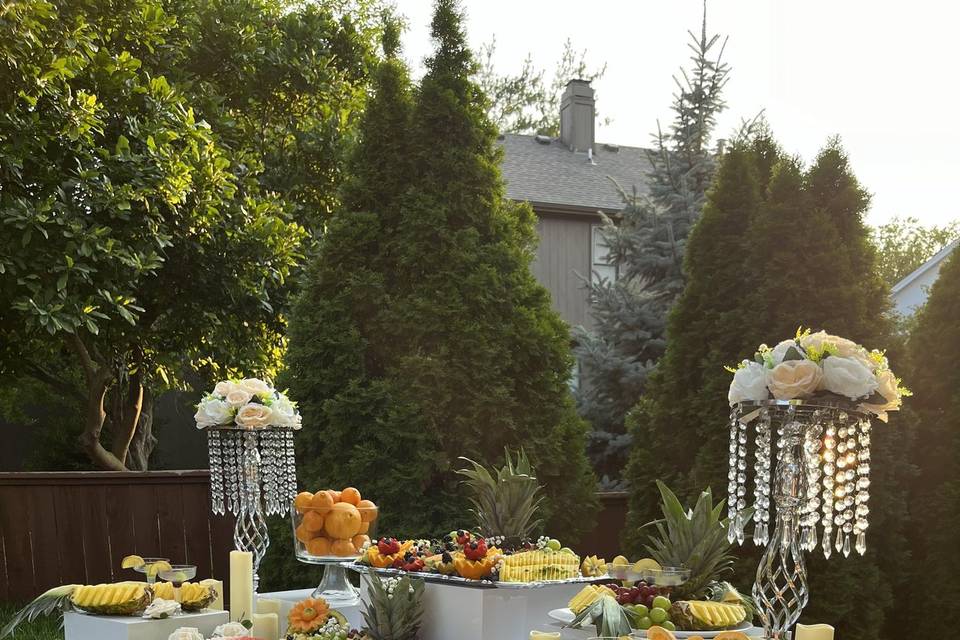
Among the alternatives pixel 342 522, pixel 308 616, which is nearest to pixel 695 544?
pixel 308 616

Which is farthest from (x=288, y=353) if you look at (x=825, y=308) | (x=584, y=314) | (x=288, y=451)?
(x=584, y=314)

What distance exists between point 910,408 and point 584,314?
9.74 meters

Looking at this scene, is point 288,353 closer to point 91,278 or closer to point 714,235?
point 91,278

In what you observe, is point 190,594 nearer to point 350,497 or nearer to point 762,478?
point 350,497

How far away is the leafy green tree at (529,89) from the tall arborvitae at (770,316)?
1919 cm

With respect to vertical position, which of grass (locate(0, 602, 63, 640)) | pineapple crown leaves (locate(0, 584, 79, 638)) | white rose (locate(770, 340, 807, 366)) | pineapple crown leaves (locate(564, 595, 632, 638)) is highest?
white rose (locate(770, 340, 807, 366))

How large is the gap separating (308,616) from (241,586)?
73 cm

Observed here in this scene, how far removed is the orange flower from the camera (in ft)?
12.0

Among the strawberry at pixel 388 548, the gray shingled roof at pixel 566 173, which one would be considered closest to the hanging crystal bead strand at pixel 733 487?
the strawberry at pixel 388 548

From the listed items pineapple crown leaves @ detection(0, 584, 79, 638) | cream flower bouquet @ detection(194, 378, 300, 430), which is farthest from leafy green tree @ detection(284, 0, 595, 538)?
pineapple crown leaves @ detection(0, 584, 79, 638)

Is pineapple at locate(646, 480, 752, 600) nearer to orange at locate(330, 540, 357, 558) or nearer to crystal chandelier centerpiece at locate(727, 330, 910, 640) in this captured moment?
crystal chandelier centerpiece at locate(727, 330, 910, 640)

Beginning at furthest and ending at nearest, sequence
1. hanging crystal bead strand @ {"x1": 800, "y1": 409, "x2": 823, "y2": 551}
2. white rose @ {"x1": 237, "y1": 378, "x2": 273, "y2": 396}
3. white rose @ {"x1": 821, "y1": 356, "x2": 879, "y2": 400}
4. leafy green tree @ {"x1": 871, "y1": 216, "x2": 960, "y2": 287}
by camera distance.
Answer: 1. leafy green tree @ {"x1": 871, "y1": 216, "x2": 960, "y2": 287}
2. white rose @ {"x1": 237, "y1": 378, "x2": 273, "y2": 396}
3. hanging crystal bead strand @ {"x1": 800, "y1": 409, "x2": 823, "y2": 551}
4. white rose @ {"x1": 821, "y1": 356, "x2": 879, "y2": 400}

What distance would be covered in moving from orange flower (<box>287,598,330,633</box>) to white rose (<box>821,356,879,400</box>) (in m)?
1.97

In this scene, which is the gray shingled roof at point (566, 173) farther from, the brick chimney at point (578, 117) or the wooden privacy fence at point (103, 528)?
the wooden privacy fence at point (103, 528)
